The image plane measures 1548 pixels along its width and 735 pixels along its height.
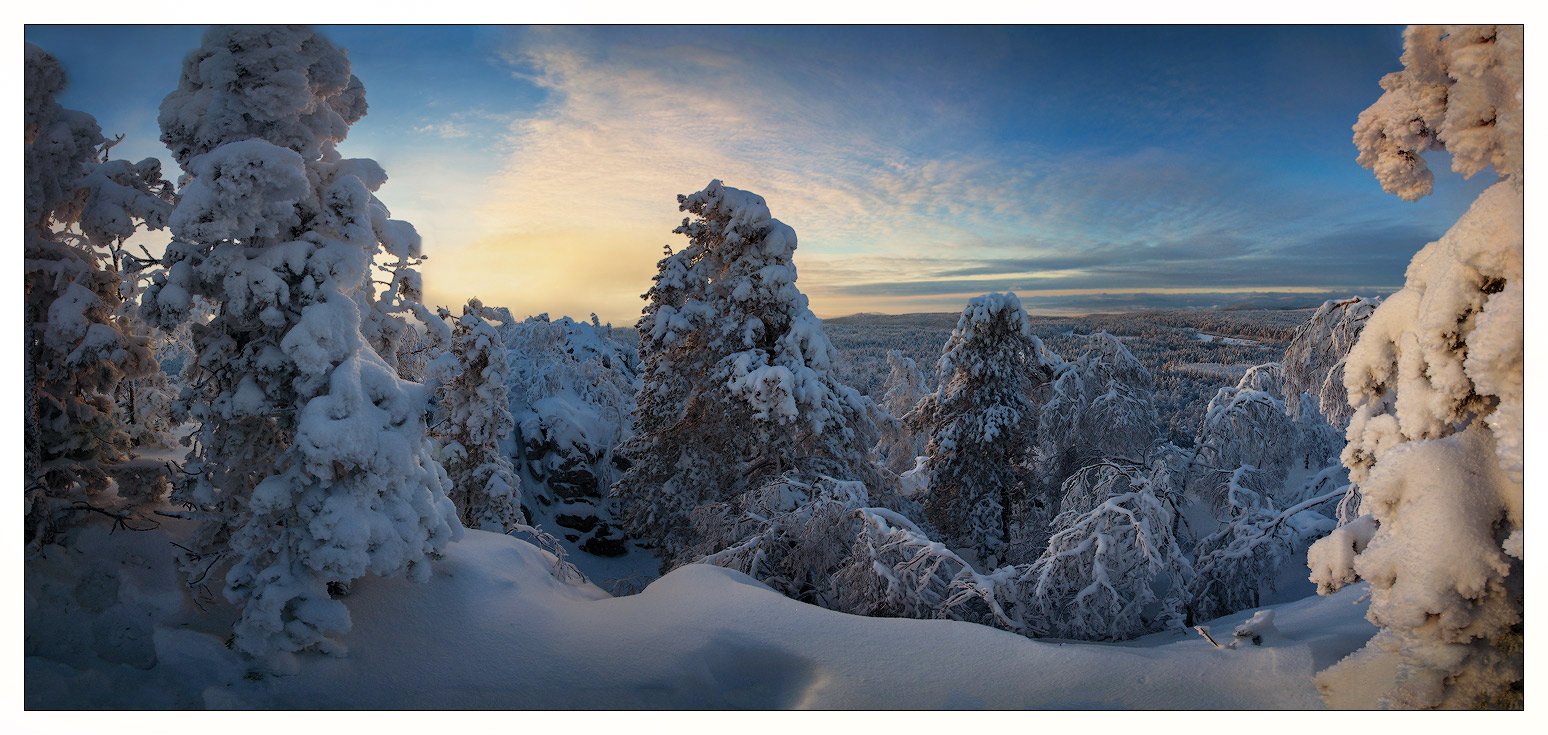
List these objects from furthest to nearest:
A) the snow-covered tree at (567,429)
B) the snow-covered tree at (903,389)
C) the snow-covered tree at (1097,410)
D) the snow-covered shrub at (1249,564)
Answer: the snow-covered tree at (903,389), the snow-covered tree at (567,429), the snow-covered tree at (1097,410), the snow-covered shrub at (1249,564)

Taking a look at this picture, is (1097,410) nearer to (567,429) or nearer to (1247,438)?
(1247,438)

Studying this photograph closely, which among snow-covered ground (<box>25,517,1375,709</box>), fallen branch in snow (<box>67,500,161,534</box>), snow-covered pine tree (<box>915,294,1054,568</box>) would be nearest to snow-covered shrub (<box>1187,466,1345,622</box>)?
snow-covered ground (<box>25,517,1375,709</box>)

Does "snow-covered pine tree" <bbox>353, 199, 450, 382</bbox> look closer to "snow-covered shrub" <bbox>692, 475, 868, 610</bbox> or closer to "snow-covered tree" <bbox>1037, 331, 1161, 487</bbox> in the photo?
"snow-covered shrub" <bbox>692, 475, 868, 610</bbox>

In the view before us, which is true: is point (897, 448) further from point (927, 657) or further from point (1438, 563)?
point (1438, 563)

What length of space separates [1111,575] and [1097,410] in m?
6.31

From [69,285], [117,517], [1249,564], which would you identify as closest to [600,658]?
[117,517]

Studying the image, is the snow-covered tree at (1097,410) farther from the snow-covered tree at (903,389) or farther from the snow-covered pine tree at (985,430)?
the snow-covered tree at (903,389)

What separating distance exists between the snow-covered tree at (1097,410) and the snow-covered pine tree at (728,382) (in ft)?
12.1

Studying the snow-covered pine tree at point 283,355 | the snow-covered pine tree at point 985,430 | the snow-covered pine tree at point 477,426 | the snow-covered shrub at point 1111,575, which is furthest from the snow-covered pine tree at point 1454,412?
the snow-covered pine tree at point 477,426

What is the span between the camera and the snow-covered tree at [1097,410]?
1219cm

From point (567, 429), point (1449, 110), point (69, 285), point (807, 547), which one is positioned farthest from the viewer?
point (567, 429)

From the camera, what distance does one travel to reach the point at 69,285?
20.0ft
